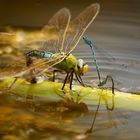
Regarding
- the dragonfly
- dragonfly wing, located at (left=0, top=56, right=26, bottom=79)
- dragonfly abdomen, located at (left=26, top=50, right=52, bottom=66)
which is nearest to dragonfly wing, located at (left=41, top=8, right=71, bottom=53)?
the dragonfly

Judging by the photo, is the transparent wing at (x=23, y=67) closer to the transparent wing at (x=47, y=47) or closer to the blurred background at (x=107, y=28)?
the transparent wing at (x=47, y=47)

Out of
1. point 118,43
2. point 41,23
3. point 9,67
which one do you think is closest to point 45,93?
point 9,67

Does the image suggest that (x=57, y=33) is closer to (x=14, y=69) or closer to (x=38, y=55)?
(x=38, y=55)

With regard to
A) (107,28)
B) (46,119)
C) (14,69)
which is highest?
(107,28)

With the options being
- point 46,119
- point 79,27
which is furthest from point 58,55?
point 46,119

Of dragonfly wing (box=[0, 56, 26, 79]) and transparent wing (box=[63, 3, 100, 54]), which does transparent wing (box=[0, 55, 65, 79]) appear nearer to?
dragonfly wing (box=[0, 56, 26, 79])
